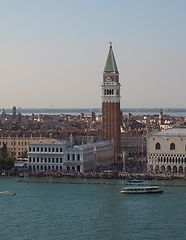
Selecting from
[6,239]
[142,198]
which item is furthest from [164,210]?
[6,239]

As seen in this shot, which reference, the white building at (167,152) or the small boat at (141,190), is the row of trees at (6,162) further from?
the small boat at (141,190)

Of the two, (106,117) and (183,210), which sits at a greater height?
(106,117)

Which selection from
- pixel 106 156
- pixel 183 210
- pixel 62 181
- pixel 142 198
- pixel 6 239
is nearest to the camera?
pixel 6 239

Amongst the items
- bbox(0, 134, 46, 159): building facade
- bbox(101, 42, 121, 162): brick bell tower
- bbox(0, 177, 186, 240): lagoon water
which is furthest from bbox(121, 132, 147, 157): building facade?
bbox(0, 177, 186, 240): lagoon water

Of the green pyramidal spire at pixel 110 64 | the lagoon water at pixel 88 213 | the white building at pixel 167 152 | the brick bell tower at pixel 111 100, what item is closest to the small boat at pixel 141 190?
the lagoon water at pixel 88 213

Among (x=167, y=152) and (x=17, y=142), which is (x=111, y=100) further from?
(x=167, y=152)

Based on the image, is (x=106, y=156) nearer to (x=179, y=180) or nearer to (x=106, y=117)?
(x=106, y=117)
